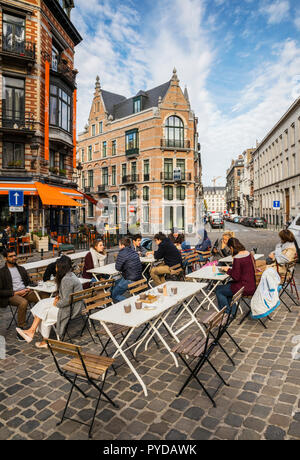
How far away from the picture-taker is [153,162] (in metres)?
31.6

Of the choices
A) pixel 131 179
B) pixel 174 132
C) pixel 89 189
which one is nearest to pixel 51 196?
pixel 131 179

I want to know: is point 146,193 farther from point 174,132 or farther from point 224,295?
point 224,295

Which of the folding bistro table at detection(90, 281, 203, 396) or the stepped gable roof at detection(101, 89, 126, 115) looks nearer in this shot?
the folding bistro table at detection(90, 281, 203, 396)

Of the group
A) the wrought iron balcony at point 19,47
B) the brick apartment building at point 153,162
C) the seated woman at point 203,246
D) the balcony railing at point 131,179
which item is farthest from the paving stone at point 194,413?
the balcony railing at point 131,179

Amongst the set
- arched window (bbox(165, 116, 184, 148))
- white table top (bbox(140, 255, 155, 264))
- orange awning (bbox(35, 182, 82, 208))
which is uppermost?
arched window (bbox(165, 116, 184, 148))

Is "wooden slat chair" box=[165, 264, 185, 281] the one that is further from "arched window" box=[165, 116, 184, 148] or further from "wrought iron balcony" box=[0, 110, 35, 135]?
"arched window" box=[165, 116, 184, 148]

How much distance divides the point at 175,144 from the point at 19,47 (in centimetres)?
1844

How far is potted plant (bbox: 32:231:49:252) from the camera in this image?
16.1 metres

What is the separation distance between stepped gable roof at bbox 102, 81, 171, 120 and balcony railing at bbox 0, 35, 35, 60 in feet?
59.2

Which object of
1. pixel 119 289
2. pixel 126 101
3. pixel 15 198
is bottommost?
pixel 119 289

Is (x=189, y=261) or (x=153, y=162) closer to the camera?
(x=189, y=261)

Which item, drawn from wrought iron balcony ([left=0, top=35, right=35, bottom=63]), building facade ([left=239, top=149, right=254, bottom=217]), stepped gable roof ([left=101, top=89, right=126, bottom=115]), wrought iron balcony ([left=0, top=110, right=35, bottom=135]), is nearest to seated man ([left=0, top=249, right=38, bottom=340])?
wrought iron balcony ([left=0, top=110, right=35, bottom=135])

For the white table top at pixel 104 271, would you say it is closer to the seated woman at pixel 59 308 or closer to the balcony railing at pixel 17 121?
the seated woman at pixel 59 308
